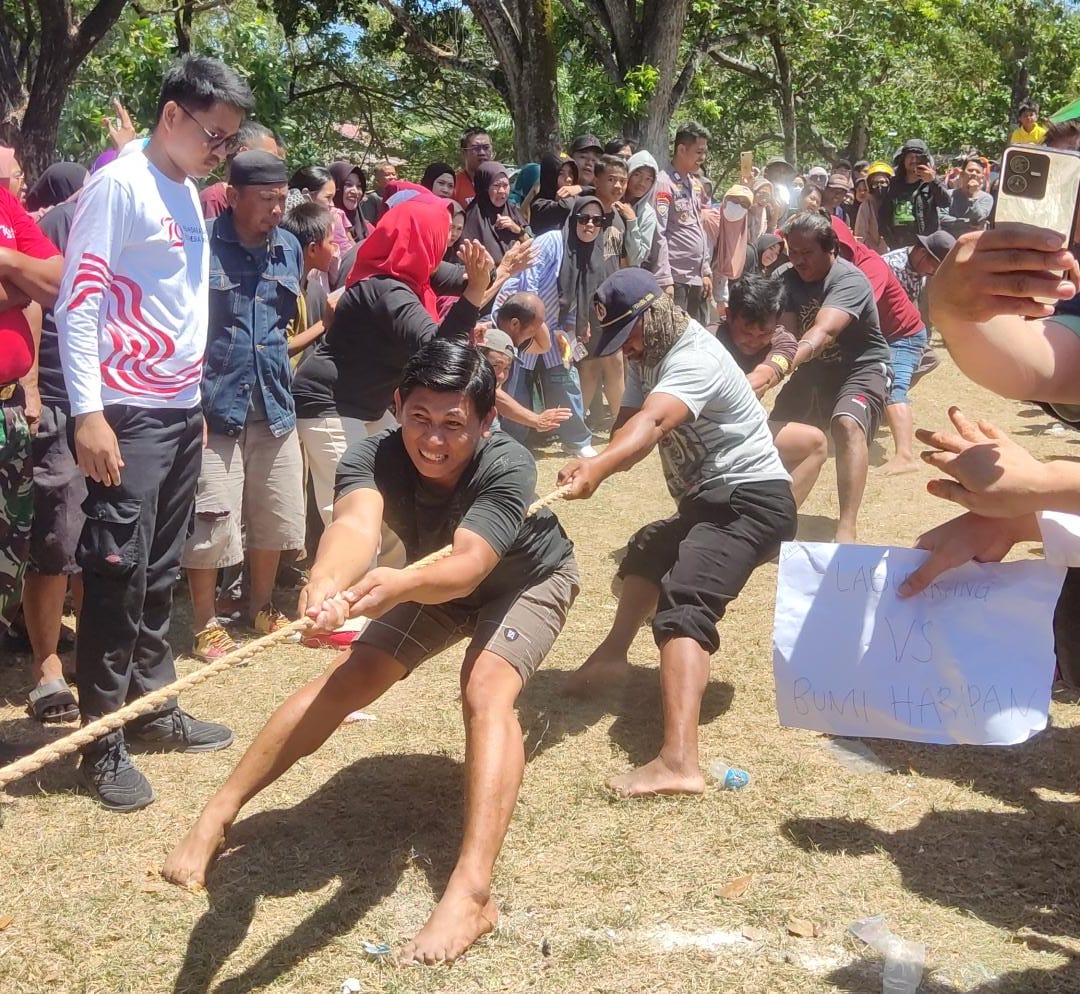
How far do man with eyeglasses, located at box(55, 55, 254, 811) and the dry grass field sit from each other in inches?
20.2

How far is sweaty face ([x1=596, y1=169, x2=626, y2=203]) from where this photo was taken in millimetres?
8805

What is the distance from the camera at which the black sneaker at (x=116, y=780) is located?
369cm

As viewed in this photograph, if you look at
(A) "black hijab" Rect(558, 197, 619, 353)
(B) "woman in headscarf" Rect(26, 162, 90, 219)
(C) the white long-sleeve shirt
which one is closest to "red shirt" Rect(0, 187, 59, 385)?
(C) the white long-sleeve shirt

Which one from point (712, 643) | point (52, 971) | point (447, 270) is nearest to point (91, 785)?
point (52, 971)

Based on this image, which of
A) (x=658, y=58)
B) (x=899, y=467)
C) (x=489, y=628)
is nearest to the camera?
(x=489, y=628)

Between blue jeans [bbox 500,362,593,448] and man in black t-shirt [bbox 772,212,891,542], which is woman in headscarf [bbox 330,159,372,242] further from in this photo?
man in black t-shirt [bbox 772,212,891,542]

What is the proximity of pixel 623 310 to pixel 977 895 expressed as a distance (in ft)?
7.53

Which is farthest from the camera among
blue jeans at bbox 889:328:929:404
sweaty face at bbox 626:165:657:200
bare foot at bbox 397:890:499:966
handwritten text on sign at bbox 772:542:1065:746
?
sweaty face at bbox 626:165:657:200

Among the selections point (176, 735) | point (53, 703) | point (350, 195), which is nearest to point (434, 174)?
point (350, 195)

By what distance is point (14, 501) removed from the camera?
12.7 feet

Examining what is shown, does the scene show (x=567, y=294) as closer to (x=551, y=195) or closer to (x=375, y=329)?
(x=551, y=195)

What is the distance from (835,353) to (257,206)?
3824 mm

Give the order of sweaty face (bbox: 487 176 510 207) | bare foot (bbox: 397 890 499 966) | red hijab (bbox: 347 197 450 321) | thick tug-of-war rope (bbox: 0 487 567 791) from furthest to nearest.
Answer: sweaty face (bbox: 487 176 510 207) < red hijab (bbox: 347 197 450 321) < bare foot (bbox: 397 890 499 966) < thick tug-of-war rope (bbox: 0 487 567 791)

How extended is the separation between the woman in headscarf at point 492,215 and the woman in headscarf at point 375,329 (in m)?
3.16
